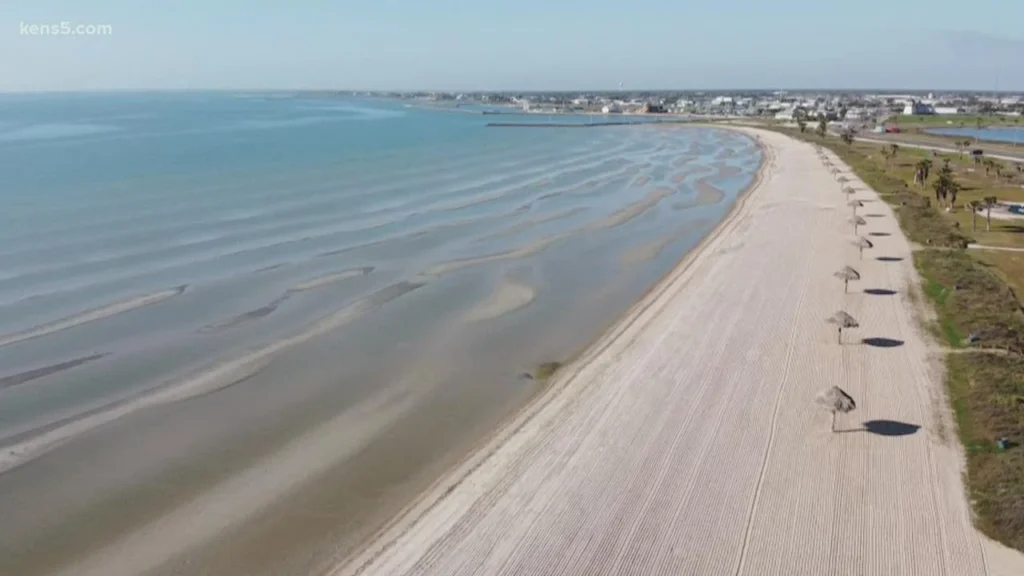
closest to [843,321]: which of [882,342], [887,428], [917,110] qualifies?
[882,342]

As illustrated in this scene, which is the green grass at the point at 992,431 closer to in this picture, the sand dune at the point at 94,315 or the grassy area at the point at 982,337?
the grassy area at the point at 982,337

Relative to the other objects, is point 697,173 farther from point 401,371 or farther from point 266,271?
point 401,371

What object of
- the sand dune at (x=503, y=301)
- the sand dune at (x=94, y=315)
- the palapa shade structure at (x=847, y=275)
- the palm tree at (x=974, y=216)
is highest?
the palapa shade structure at (x=847, y=275)

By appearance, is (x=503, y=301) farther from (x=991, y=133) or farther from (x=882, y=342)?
(x=991, y=133)

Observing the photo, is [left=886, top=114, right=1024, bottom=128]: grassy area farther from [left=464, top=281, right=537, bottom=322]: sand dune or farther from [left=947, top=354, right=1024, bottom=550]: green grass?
[left=947, top=354, right=1024, bottom=550]: green grass

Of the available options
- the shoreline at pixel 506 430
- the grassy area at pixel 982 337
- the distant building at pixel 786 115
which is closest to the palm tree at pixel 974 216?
the grassy area at pixel 982 337

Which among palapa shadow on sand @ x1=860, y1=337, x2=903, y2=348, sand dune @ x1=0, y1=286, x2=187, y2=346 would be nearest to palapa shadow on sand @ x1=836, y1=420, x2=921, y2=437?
palapa shadow on sand @ x1=860, y1=337, x2=903, y2=348
